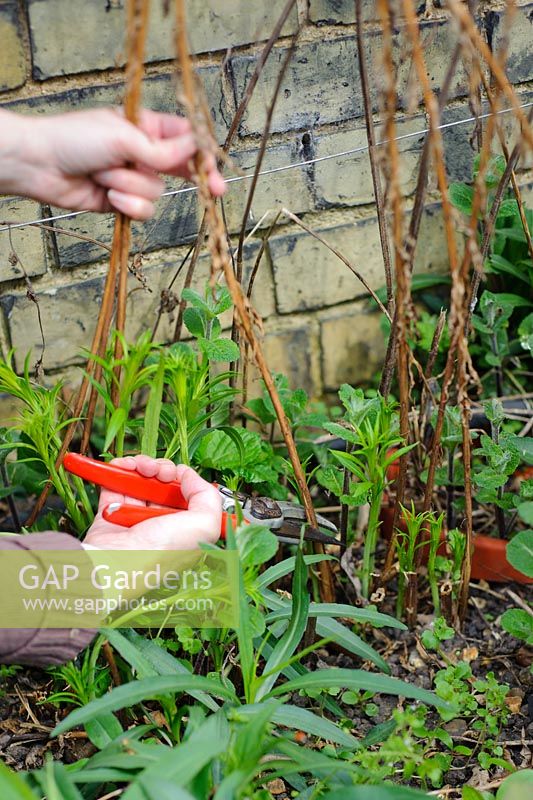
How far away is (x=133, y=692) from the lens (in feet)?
3.28

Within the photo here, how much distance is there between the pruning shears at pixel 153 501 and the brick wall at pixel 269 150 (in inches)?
20.5

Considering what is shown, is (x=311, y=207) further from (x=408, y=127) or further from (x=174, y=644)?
(x=174, y=644)

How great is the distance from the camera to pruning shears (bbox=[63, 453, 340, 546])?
46.6 inches

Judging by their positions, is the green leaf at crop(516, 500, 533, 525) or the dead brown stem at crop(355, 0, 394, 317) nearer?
the green leaf at crop(516, 500, 533, 525)

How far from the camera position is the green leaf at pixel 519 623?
4.34 ft

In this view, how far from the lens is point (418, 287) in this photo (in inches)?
73.8

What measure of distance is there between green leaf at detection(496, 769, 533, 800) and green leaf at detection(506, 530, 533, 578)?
26 cm

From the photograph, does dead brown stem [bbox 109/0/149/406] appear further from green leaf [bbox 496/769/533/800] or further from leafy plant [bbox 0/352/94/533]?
green leaf [bbox 496/769/533/800]

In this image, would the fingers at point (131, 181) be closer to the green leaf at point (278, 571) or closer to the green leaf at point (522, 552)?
the green leaf at point (278, 571)

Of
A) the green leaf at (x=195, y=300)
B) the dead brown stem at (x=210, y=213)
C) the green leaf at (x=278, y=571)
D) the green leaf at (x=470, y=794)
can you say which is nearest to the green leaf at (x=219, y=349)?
the green leaf at (x=195, y=300)

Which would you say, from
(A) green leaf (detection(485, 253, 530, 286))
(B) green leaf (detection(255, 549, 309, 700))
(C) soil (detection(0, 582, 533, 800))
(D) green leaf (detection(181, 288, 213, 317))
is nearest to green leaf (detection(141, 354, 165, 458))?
(D) green leaf (detection(181, 288, 213, 317))

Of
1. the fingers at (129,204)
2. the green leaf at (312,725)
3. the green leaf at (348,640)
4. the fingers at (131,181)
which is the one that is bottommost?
the green leaf at (312,725)

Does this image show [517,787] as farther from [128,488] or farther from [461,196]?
[461,196]

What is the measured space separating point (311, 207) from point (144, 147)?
807mm
